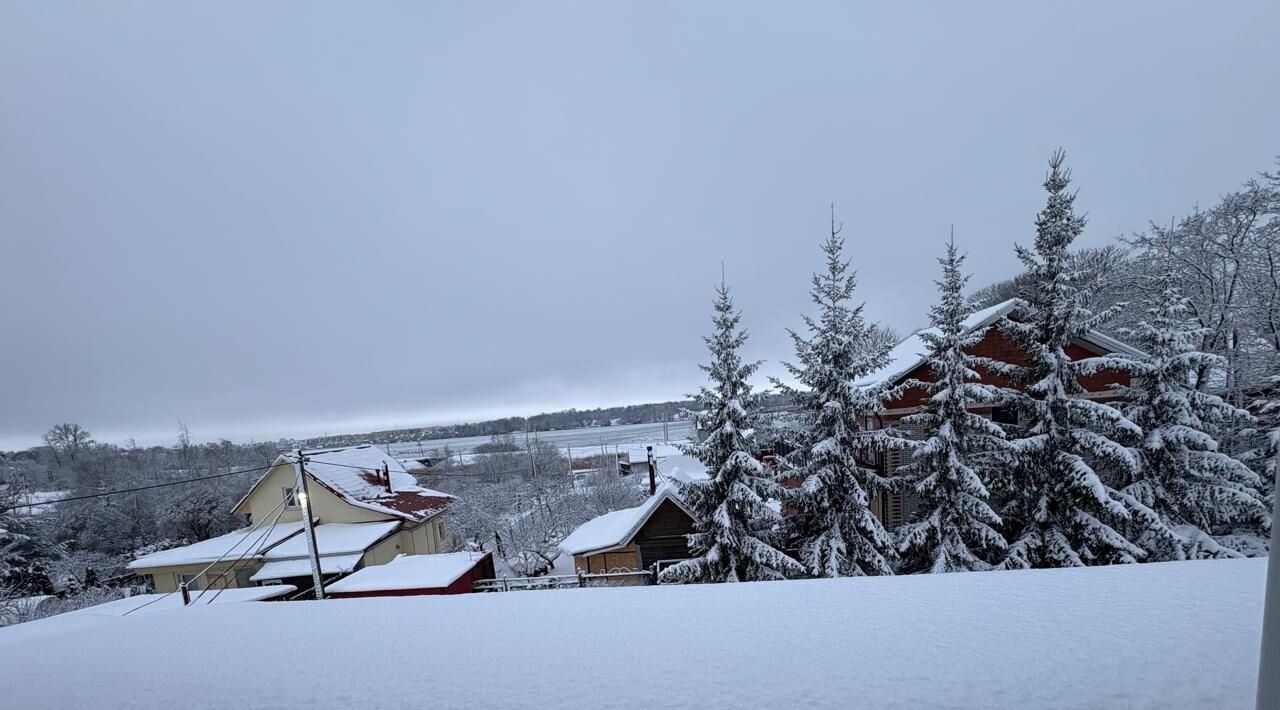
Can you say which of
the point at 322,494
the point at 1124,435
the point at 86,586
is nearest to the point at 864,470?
the point at 1124,435

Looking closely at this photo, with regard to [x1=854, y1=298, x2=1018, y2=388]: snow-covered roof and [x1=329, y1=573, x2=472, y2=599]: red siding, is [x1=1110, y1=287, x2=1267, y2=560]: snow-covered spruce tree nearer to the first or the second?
[x1=854, y1=298, x2=1018, y2=388]: snow-covered roof

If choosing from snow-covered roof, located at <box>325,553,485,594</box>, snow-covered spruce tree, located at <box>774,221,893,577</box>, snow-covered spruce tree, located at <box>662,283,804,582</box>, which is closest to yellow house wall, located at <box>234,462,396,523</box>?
snow-covered roof, located at <box>325,553,485,594</box>

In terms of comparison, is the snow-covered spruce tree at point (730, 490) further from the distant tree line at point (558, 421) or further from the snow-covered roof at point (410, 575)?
the distant tree line at point (558, 421)

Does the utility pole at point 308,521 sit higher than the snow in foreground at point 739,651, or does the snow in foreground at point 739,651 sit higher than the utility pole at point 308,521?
the snow in foreground at point 739,651

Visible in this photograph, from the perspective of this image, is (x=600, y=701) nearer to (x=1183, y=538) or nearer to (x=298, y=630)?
(x=298, y=630)

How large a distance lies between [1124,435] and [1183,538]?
180 cm

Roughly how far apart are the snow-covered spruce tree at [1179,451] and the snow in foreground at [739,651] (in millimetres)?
8087

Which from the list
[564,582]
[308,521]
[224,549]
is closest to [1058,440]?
[564,582]

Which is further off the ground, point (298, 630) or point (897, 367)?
point (897, 367)

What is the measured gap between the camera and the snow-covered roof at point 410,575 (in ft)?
29.8

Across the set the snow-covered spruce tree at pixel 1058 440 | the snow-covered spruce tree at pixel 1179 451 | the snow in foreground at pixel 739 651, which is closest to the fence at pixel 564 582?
the snow-covered spruce tree at pixel 1058 440

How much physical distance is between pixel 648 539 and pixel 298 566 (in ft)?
36.2

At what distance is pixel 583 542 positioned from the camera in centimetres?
1100

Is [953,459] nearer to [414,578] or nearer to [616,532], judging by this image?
[616,532]
